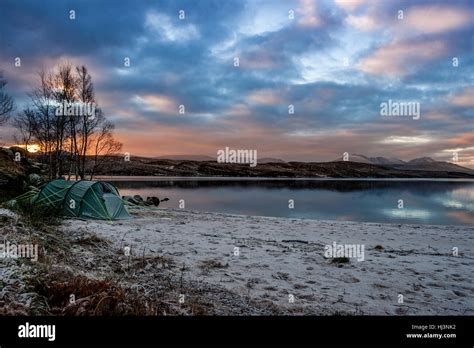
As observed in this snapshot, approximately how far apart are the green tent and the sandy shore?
6.02ft

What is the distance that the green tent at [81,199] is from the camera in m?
13.5

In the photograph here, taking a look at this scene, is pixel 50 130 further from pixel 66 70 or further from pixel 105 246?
pixel 105 246

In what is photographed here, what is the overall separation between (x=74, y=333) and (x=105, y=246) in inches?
212

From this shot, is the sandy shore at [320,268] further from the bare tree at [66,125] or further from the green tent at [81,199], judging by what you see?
the bare tree at [66,125]

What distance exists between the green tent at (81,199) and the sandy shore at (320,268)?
1.83m

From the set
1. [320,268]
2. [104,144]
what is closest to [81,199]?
[320,268]

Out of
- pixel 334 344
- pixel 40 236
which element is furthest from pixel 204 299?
pixel 40 236

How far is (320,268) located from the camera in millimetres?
7133

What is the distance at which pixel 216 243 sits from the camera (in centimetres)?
964

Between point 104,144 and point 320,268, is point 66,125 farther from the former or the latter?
point 320,268

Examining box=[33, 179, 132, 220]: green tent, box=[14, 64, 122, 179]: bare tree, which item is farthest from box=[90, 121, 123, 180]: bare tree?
box=[33, 179, 132, 220]: green tent

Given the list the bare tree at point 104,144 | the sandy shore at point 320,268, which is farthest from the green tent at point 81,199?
the bare tree at point 104,144

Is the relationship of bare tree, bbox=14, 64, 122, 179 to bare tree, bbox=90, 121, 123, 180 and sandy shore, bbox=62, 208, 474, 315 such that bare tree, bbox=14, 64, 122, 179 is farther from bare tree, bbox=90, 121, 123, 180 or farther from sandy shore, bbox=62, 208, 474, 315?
sandy shore, bbox=62, 208, 474, 315

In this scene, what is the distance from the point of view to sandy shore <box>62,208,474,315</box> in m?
5.18
